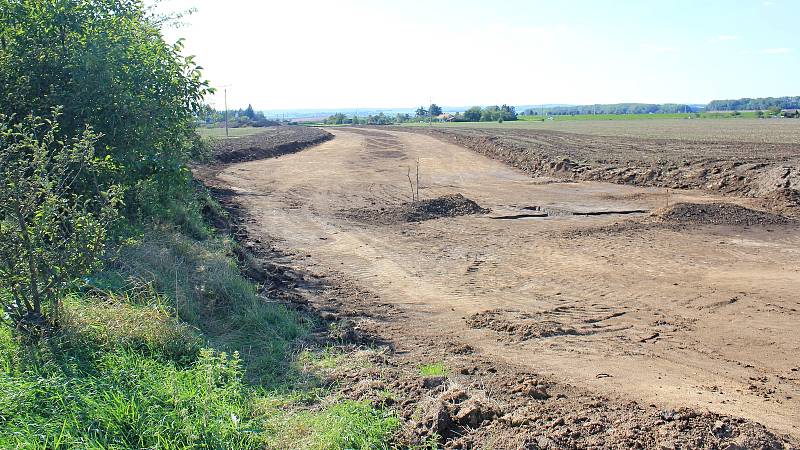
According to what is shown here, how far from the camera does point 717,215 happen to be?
1495 centimetres

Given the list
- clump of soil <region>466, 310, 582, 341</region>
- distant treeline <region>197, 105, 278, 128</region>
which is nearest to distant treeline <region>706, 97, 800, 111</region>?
distant treeline <region>197, 105, 278, 128</region>

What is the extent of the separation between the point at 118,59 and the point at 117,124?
2.82 ft

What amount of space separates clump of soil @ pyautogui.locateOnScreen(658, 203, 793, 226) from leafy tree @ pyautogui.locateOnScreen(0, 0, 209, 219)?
1139 centimetres

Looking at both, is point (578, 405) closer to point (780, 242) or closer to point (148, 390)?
point (148, 390)

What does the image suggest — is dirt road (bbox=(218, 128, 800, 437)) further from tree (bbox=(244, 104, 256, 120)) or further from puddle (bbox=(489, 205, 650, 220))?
tree (bbox=(244, 104, 256, 120))

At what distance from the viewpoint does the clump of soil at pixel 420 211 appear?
51.8 ft

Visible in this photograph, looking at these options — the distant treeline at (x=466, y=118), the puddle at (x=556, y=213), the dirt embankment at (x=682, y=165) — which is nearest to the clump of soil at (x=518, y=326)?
the puddle at (x=556, y=213)

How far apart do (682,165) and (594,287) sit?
15.9 meters

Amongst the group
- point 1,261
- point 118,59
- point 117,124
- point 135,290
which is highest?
point 118,59

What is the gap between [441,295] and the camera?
9.45 metres

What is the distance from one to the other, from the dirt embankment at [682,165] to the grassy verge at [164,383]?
14.7m

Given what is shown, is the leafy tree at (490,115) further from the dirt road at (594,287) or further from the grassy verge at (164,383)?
the grassy verge at (164,383)

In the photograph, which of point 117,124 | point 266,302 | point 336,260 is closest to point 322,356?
point 266,302

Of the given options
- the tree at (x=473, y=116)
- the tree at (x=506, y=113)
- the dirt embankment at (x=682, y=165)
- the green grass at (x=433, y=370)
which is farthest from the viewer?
the tree at (x=473, y=116)
